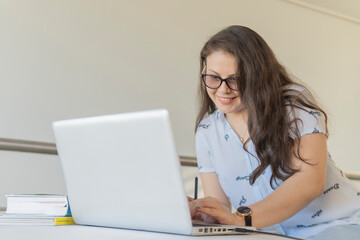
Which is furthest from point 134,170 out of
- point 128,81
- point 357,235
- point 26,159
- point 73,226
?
point 128,81

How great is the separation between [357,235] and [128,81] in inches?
110

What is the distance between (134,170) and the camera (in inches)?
42.4

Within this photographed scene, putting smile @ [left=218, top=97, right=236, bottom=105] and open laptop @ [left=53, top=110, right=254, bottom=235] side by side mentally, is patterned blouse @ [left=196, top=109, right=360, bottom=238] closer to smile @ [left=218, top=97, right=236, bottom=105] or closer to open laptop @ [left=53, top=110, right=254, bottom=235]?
smile @ [left=218, top=97, right=236, bottom=105]

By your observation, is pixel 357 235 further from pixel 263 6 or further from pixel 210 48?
pixel 263 6

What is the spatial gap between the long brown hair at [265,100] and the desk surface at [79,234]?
54cm

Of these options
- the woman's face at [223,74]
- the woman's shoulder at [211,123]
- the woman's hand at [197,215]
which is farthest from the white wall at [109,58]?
the woman's hand at [197,215]

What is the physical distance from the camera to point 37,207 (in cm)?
138

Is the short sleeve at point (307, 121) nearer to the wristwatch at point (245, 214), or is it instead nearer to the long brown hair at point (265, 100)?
the long brown hair at point (265, 100)

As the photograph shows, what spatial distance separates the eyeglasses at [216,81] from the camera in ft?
5.69

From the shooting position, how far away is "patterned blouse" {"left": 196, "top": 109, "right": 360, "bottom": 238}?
5.41ft

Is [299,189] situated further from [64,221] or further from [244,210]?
[64,221]

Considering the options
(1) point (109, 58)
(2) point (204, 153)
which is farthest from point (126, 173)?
(1) point (109, 58)

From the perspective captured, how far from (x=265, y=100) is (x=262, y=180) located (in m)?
0.28

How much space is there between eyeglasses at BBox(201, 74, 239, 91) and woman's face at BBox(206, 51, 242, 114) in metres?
0.01
